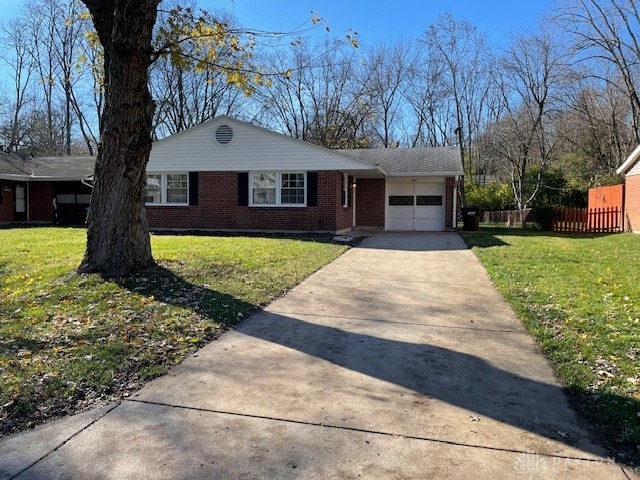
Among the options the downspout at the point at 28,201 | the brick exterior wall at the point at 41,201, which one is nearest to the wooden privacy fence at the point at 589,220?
the brick exterior wall at the point at 41,201

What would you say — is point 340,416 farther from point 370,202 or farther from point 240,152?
point 370,202

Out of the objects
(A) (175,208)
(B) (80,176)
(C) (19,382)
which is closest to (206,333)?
(C) (19,382)

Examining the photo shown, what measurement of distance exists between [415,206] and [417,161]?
194 centimetres

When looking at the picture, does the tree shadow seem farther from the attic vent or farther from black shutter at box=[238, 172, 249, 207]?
the attic vent

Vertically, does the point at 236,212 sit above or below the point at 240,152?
below

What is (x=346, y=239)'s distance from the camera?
1544cm

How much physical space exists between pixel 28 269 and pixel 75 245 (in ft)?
12.6

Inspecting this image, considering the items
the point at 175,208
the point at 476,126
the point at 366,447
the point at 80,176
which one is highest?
the point at 476,126

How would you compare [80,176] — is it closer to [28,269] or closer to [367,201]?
[367,201]

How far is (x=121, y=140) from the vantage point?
24.9 feet

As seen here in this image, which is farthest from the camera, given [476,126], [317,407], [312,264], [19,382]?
[476,126]

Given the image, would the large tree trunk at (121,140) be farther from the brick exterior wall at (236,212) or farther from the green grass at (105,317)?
the brick exterior wall at (236,212)

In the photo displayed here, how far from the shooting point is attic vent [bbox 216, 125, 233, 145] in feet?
57.8

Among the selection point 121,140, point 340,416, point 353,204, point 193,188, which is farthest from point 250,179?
point 340,416
